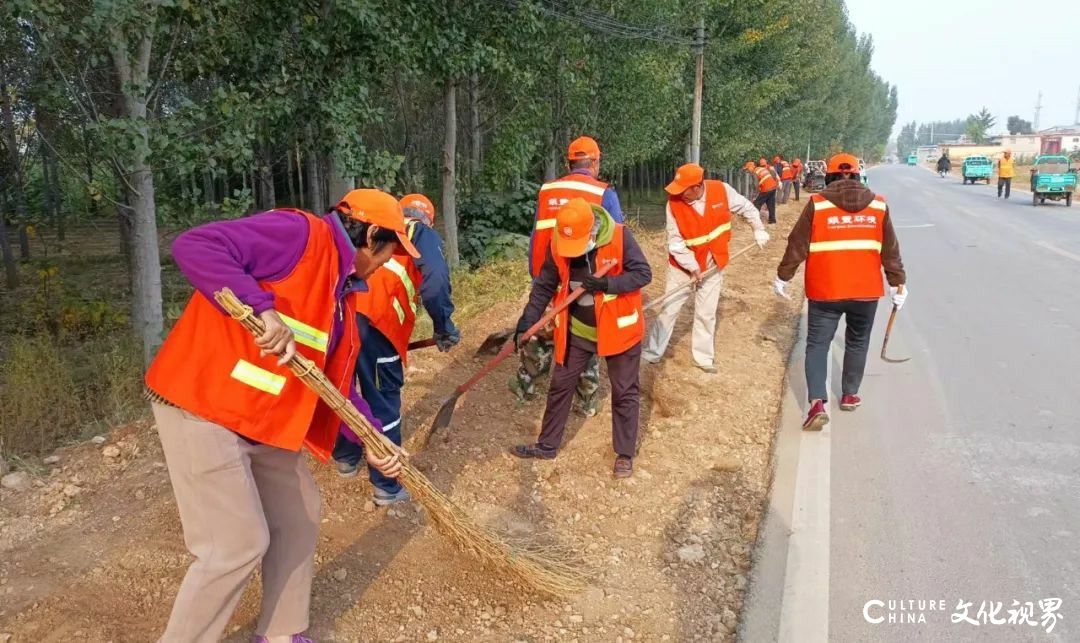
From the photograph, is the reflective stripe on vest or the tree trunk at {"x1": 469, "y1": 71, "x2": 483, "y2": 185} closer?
the reflective stripe on vest

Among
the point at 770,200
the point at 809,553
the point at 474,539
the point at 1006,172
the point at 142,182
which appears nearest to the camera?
the point at 474,539

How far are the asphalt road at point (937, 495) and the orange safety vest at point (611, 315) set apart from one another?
1.17 m

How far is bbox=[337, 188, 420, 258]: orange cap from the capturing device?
2754 mm

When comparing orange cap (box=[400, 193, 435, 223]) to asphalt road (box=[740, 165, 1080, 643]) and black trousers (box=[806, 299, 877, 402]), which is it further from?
black trousers (box=[806, 299, 877, 402])

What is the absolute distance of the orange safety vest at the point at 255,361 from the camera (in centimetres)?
237

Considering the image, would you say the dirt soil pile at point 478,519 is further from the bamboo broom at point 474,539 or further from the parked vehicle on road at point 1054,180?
the parked vehicle on road at point 1054,180

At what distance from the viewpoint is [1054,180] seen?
2297 cm

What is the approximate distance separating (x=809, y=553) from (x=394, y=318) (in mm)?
2253

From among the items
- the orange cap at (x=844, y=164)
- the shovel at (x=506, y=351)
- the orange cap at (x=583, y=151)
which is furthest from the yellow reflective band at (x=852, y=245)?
the orange cap at (x=583, y=151)

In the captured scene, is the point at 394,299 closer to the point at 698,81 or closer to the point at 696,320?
the point at 696,320

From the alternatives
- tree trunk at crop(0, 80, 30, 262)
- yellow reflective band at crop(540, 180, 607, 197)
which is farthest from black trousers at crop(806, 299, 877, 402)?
tree trunk at crop(0, 80, 30, 262)

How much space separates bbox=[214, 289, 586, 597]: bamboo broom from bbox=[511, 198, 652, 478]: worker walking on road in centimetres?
109

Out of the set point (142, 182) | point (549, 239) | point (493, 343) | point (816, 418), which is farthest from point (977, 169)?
point (142, 182)

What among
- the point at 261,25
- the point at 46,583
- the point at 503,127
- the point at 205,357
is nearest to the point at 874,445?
the point at 205,357
